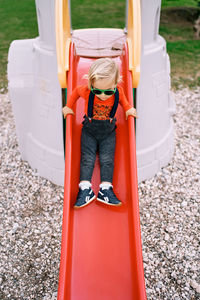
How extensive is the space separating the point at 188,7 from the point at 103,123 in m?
11.9

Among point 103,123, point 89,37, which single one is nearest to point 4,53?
point 89,37

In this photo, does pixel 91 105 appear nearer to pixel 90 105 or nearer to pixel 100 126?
pixel 90 105

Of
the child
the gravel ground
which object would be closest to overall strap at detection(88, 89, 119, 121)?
the child

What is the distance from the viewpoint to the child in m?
2.33

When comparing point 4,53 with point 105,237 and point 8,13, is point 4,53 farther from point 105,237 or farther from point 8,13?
point 105,237

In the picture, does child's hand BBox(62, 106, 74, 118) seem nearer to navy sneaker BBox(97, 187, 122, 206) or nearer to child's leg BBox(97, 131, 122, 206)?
child's leg BBox(97, 131, 122, 206)

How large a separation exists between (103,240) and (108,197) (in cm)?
35

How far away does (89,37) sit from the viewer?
370cm

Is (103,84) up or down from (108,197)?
up

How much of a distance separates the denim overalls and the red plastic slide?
10cm

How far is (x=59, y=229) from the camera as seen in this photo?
323 centimetres

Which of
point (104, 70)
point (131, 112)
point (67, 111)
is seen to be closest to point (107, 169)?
point (131, 112)

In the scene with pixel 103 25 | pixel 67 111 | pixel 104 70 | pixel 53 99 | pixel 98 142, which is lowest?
pixel 98 142

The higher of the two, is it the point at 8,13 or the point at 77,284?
Answer: the point at 8,13
